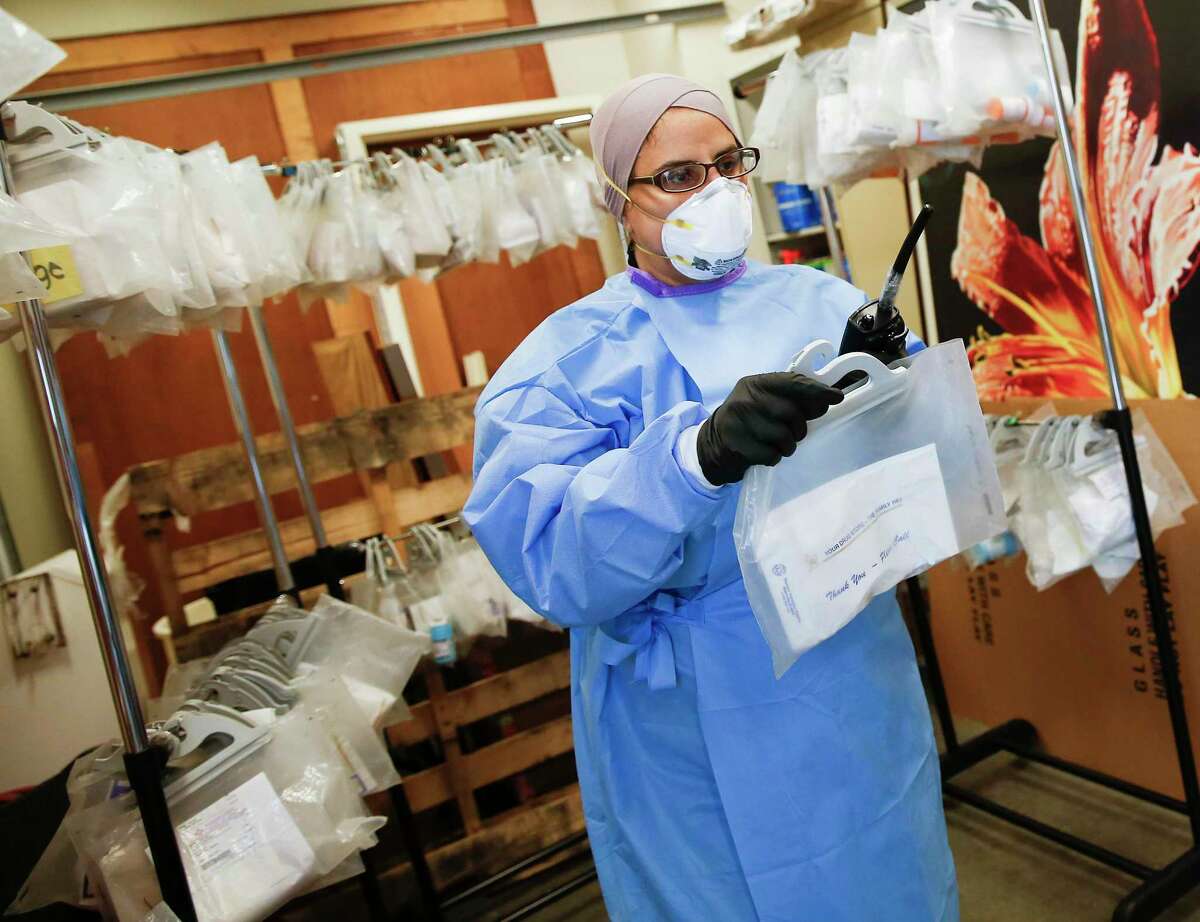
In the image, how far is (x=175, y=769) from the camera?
4.25ft

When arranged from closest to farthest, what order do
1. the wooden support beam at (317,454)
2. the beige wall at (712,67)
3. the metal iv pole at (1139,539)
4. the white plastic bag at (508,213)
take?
the metal iv pole at (1139,539)
the wooden support beam at (317,454)
the white plastic bag at (508,213)
the beige wall at (712,67)

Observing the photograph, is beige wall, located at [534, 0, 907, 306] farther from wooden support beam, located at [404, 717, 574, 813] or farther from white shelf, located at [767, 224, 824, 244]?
wooden support beam, located at [404, 717, 574, 813]

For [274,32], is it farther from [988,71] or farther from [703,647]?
[703,647]

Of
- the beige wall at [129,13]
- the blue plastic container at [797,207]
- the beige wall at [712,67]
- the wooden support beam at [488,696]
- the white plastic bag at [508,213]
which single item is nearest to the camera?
the white plastic bag at [508,213]

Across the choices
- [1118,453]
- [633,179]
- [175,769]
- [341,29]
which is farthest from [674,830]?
[341,29]

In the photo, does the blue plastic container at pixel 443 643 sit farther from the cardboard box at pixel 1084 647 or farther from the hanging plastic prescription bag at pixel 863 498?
the cardboard box at pixel 1084 647

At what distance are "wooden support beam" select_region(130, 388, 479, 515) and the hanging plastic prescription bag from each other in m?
1.37

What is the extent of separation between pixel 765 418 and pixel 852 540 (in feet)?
0.81

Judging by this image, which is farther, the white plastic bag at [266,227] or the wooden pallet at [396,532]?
the wooden pallet at [396,532]

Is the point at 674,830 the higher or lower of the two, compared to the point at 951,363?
lower

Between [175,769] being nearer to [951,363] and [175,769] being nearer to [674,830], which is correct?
[674,830]

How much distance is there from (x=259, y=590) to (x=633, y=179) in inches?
60.6

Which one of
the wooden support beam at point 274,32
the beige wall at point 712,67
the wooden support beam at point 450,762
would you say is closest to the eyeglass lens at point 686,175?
the wooden support beam at point 450,762

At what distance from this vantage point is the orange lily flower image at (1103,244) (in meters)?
1.92
